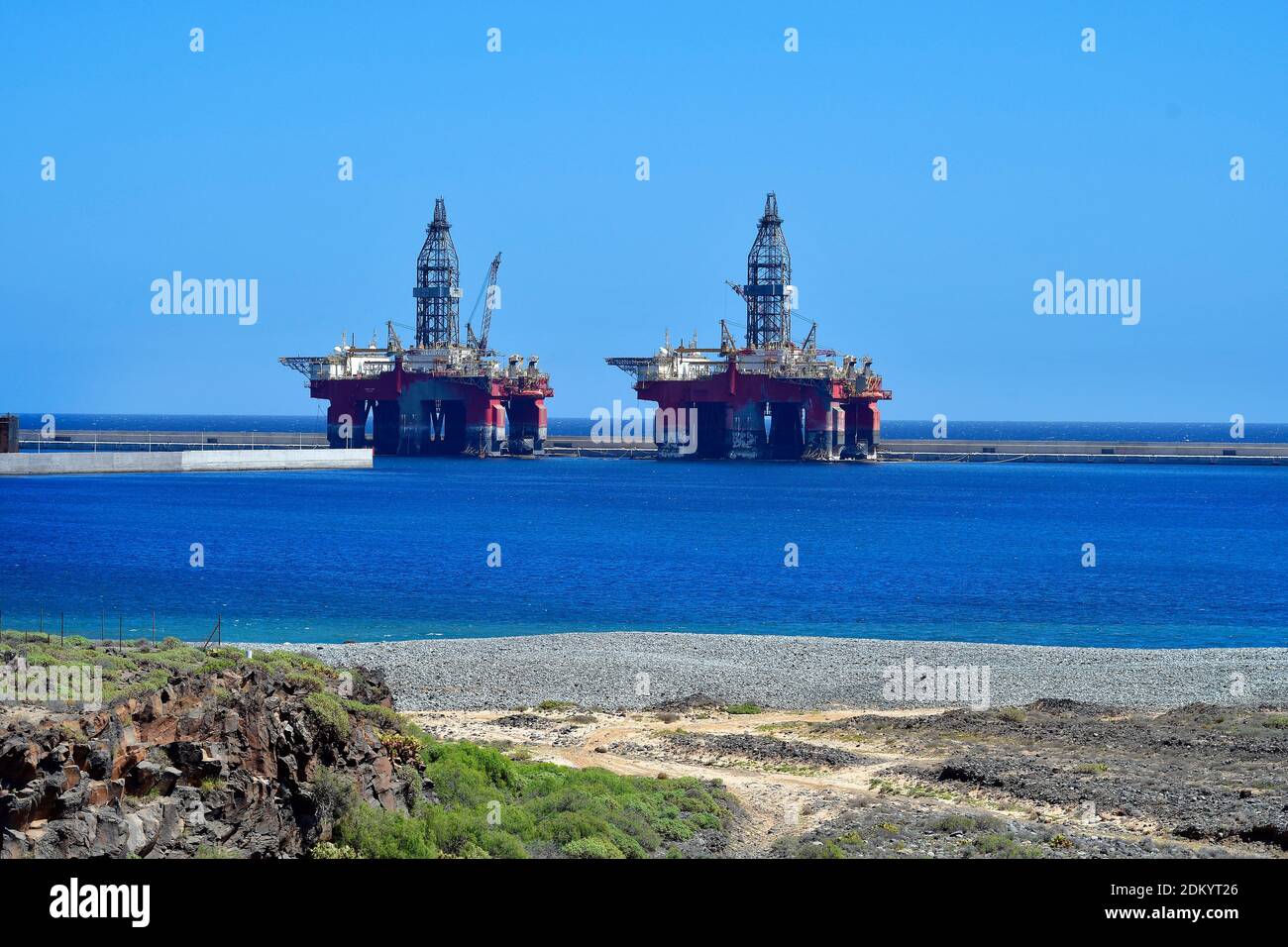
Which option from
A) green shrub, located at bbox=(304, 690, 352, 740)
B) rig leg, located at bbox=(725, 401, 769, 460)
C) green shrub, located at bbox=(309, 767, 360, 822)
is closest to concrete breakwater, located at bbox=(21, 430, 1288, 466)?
rig leg, located at bbox=(725, 401, 769, 460)

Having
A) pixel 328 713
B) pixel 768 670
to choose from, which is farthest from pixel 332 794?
pixel 768 670

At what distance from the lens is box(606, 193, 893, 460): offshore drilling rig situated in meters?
134

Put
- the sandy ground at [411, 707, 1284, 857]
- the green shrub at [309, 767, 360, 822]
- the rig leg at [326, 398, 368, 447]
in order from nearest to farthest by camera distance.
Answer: the green shrub at [309, 767, 360, 822] < the sandy ground at [411, 707, 1284, 857] < the rig leg at [326, 398, 368, 447]

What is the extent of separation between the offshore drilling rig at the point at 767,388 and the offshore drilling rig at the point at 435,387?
14034mm

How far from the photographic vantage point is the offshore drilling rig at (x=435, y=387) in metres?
143

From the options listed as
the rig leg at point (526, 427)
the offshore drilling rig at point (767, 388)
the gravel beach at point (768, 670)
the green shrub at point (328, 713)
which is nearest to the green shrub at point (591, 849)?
the green shrub at point (328, 713)

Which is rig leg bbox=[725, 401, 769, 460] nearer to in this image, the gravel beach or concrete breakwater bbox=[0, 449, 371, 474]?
concrete breakwater bbox=[0, 449, 371, 474]

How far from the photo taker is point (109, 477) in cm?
12250

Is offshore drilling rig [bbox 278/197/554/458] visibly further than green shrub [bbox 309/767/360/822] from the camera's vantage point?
Yes

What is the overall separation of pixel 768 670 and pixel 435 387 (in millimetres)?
113928

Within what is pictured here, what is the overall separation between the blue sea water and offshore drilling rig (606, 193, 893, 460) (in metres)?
17.4

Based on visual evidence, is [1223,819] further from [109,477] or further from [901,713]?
[109,477]

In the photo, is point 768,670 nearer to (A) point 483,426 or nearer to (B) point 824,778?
(B) point 824,778
